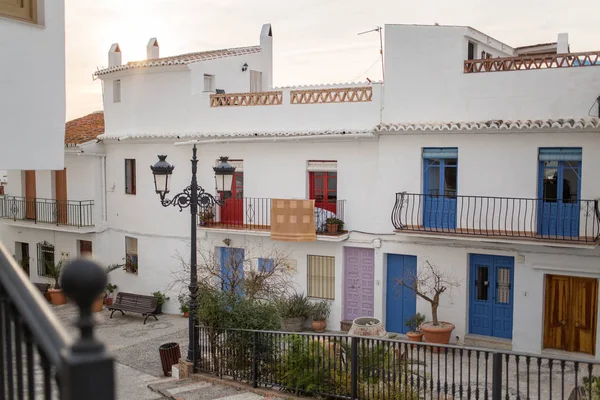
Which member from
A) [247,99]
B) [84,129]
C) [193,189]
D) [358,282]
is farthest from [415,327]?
[84,129]

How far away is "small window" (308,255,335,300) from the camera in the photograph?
1695 centimetres

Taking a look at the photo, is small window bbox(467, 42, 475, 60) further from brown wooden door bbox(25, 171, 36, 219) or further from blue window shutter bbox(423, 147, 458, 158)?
brown wooden door bbox(25, 171, 36, 219)

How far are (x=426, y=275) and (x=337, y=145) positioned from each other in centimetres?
409

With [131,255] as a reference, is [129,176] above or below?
above

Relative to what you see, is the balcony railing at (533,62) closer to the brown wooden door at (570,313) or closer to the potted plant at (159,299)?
the brown wooden door at (570,313)

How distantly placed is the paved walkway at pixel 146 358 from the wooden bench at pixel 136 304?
11.4 inches

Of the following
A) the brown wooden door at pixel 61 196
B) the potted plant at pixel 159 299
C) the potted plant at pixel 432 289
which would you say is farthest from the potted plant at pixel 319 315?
the brown wooden door at pixel 61 196

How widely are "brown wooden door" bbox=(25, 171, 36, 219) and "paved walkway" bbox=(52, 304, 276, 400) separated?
14.2 feet

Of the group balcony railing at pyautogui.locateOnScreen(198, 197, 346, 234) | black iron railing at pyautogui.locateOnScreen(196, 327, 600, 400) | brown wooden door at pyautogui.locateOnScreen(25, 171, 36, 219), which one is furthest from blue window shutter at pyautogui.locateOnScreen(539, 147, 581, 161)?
brown wooden door at pyautogui.locateOnScreen(25, 171, 36, 219)

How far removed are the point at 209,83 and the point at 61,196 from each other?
7.06 m

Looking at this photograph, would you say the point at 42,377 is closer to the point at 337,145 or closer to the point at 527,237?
the point at 527,237

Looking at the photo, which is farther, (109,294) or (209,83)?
(109,294)

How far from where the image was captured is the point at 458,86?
14750mm

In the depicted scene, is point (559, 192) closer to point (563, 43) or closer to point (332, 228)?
point (563, 43)
